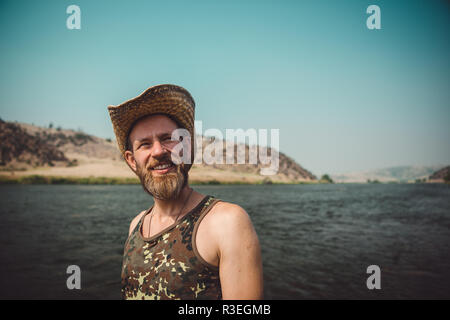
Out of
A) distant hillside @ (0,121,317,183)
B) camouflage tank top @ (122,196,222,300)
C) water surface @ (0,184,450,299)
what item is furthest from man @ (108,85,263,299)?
distant hillside @ (0,121,317,183)

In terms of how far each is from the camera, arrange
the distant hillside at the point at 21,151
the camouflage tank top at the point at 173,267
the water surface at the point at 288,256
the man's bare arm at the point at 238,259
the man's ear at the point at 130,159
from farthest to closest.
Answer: the distant hillside at the point at 21,151 < the water surface at the point at 288,256 < the man's ear at the point at 130,159 < the camouflage tank top at the point at 173,267 < the man's bare arm at the point at 238,259

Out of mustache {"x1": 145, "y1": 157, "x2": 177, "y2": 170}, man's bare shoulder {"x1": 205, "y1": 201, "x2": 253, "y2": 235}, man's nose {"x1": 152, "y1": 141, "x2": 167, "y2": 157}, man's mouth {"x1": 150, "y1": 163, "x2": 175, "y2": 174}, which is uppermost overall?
man's nose {"x1": 152, "y1": 141, "x2": 167, "y2": 157}

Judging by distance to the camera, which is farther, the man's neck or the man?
the man's neck

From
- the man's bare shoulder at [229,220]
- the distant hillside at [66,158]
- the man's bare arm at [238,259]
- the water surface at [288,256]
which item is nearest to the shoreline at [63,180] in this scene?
the distant hillside at [66,158]

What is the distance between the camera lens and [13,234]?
703 inches

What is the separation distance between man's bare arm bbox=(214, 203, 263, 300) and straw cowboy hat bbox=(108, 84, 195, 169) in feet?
3.09

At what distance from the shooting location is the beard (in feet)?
8.28

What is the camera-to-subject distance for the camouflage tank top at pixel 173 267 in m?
2.08

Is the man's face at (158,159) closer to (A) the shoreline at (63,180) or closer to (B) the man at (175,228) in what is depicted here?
(B) the man at (175,228)

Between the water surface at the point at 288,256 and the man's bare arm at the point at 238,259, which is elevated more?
the man's bare arm at the point at 238,259

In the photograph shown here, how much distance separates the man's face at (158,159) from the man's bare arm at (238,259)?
74 cm

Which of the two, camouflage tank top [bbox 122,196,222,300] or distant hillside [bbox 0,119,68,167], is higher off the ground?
distant hillside [bbox 0,119,68,167]

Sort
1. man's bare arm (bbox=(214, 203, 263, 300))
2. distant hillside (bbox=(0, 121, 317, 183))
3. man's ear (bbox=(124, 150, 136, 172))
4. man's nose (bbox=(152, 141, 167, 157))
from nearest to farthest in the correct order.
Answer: man's bare arm (bbox=(214, 203, 263, 300)), man's nose (bbox=(152, 141, 167, 157)), man's ear (bbox=(124, 150, 136, 172)), distant hillside (bbox=(0, 121, 317, 183))

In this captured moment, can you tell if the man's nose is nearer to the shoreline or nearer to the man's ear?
the man's ear
